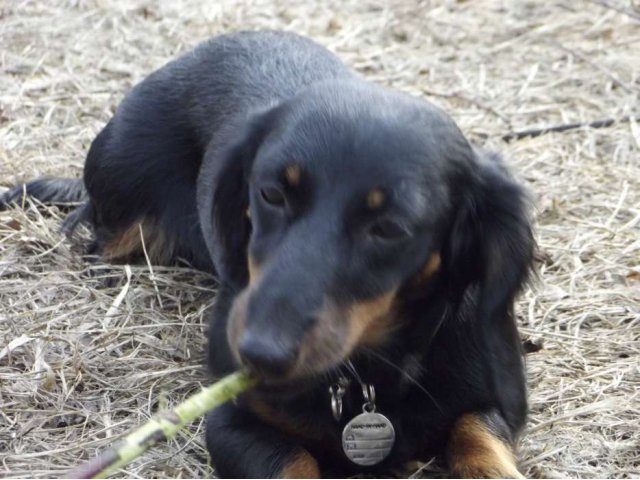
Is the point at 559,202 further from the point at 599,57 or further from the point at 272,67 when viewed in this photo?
the point at 599,57

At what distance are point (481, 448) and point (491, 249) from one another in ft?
1.95

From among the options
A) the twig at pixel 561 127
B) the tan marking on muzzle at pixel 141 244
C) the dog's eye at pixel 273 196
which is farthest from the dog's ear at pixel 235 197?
the twig at pixel 561 127

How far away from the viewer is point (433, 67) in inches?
293

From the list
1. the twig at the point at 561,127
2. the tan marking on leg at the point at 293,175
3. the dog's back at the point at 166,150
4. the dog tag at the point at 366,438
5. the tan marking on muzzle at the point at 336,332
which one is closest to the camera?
the tan marking on muzzle at the point at 336,332

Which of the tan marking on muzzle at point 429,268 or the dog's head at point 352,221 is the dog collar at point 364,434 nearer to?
the dog's head at point 352,221

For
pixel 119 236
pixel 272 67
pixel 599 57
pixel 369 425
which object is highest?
pixel 272 67

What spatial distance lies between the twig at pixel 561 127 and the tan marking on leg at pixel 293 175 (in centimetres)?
337

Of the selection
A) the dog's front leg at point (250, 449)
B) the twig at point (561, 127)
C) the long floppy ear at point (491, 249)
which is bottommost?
the twig at point (561, 127)

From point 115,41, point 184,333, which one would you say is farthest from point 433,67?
point 184,333

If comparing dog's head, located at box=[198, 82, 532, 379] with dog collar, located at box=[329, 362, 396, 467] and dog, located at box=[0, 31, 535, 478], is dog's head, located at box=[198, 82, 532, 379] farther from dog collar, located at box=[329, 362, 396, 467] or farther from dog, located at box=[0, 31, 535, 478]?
dog collar, located at box=[329, 362, 396, 467]

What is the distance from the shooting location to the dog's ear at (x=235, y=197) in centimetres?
362

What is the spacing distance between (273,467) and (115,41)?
477 centimetres

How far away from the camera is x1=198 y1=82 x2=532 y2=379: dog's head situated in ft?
9.68

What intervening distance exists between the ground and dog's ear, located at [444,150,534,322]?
0.67 feet
